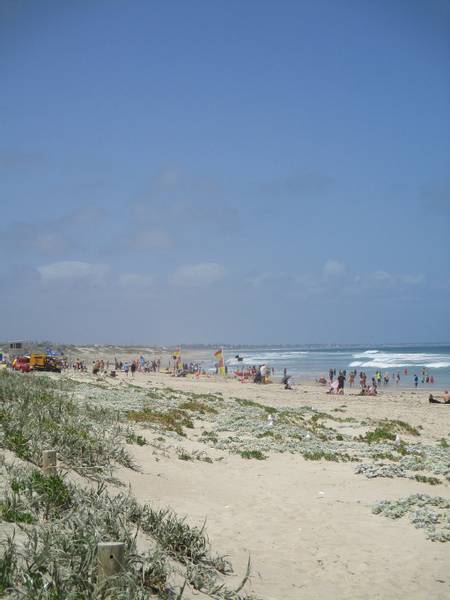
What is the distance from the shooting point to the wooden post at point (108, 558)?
4.28 m

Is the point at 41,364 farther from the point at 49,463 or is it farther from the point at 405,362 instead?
the point at 405,362

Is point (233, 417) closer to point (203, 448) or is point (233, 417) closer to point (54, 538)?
Answer: point (203, 448)

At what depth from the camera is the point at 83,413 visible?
13.3 m

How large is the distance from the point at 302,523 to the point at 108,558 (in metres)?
5.26

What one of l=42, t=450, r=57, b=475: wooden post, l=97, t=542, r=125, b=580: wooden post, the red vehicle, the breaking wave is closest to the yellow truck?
the red vehicle

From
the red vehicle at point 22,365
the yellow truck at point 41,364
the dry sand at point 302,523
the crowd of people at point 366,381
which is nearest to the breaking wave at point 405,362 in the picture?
the crowd of people at point 366,381

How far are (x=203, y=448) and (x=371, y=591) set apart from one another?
26.5 feet

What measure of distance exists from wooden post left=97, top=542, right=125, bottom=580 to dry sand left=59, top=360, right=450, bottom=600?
2.39 m

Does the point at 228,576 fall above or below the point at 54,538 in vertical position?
below

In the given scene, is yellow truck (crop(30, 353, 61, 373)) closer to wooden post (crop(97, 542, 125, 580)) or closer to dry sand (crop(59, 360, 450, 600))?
dry sand (crop(59, 360, 450, 600))

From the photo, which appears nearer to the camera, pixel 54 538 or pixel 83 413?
pixel 54 538

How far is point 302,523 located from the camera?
8742mm

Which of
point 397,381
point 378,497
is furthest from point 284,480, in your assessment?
point 397,381

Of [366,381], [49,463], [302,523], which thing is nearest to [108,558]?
[49,463]
